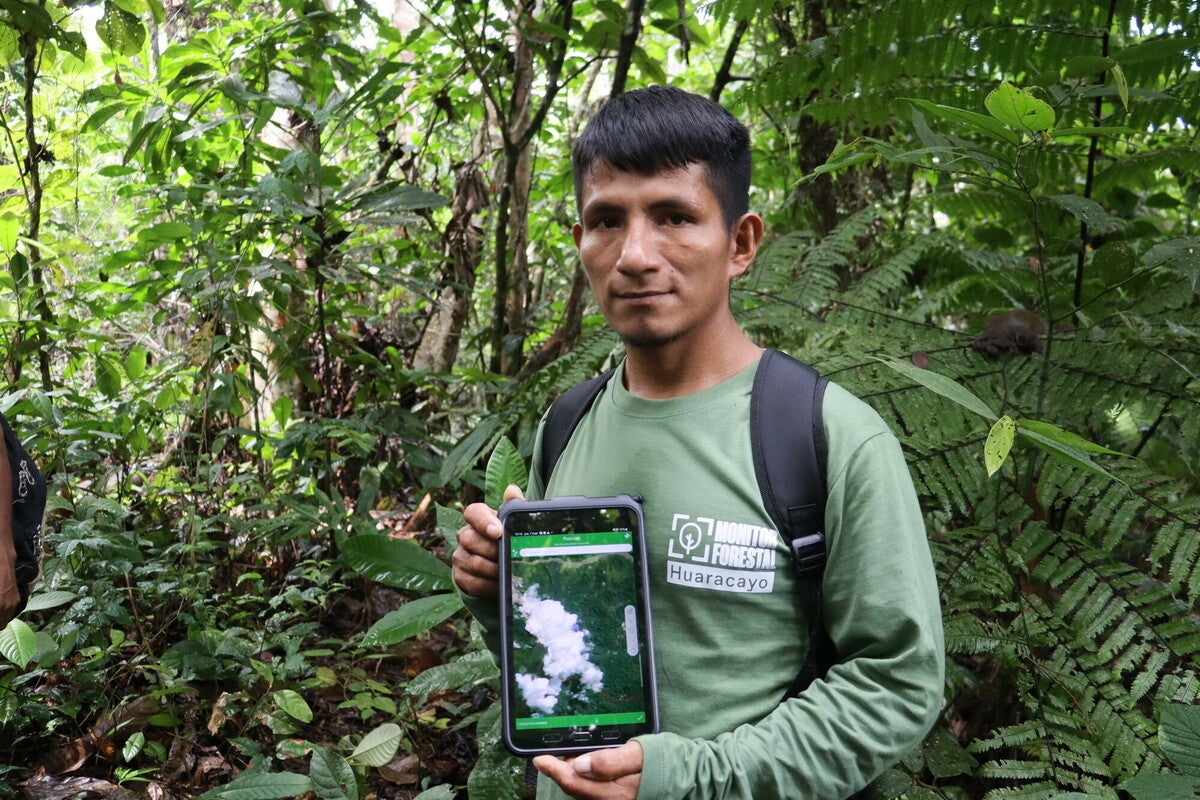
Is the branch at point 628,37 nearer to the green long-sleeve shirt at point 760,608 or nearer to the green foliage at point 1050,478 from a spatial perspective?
the green foliage at point 1050,478

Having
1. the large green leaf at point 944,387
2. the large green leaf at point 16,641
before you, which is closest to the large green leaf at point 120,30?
the large green leaf at point 16,641

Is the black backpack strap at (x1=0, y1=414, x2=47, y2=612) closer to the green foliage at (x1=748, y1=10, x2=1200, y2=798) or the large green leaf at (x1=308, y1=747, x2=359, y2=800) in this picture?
the large green leaf at (x1=308, y1=747, x2=359, y2=800)

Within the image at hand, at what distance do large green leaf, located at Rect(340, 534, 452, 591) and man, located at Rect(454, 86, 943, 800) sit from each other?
0.45 meters

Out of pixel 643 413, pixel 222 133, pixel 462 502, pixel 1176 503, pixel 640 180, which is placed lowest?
pixel 462 502

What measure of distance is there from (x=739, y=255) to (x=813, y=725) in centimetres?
84

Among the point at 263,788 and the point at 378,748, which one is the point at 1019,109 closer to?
the point at 378,748

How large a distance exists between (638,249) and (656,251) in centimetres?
3

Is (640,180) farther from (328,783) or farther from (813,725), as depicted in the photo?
(328,783)

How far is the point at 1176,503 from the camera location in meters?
2.03

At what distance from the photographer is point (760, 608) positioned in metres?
1.43

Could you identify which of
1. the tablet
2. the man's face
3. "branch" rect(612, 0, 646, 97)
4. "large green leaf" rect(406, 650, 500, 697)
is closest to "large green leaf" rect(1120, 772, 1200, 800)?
the tablet

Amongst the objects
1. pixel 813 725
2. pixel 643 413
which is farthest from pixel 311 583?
pixel 813 725

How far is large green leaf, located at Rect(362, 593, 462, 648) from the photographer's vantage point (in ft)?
7.02

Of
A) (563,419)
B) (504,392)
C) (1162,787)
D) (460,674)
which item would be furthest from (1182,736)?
(504,392)
